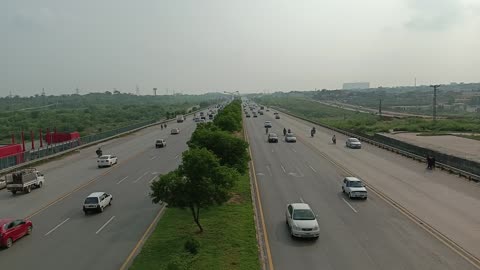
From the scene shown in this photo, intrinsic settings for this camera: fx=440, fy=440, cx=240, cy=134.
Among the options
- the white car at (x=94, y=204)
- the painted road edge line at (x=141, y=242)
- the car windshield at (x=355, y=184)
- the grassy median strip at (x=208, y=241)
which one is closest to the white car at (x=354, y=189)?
the car windshield at (x=355, y=184)

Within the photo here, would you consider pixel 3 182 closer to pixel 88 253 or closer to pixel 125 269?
pixel 88 253

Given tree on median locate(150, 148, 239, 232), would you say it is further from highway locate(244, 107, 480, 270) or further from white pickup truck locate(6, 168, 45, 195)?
white pickup truck locate(6, 168, 45, 195)

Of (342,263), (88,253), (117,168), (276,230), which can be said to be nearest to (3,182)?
(117,168)

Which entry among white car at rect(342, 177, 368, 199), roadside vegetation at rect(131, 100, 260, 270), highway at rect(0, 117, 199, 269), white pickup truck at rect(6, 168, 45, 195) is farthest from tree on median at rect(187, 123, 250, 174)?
white pickup truck at rect(6, 168, 45, 195)

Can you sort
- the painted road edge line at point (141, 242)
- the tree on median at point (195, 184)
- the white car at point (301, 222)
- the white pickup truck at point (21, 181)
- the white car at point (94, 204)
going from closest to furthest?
1. the painted road edge line at point (141, 242)
2. the tree on median at point (195, 184)
3. the white car at point (301, 222)
4. the white car at point (94, 204)
5. the white pickup truck at point (21, 181)

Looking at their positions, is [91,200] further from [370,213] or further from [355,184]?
[355,184]

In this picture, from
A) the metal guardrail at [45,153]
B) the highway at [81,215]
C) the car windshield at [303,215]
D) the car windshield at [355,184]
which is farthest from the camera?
the metal guardrail at [45,153]

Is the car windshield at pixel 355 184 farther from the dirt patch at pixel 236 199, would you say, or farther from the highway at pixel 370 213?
the dirt patch at pixel 236 199
